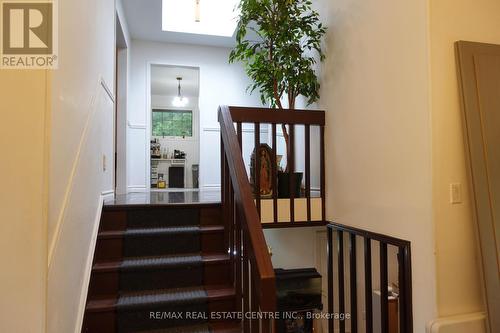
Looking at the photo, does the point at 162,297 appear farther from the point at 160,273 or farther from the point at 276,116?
the point at 276,116

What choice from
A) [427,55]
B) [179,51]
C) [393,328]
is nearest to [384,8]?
[427,55]

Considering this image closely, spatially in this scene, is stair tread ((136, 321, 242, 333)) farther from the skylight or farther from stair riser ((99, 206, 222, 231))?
the skylight

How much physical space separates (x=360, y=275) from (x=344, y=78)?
166 cm

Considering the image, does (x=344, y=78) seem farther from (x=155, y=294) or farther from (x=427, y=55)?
(x=155, y=294)

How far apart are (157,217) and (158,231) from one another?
0.20 metres

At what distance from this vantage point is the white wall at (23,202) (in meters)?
1.13

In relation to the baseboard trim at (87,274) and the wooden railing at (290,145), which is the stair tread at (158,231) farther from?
the wooden railing at (290,145)

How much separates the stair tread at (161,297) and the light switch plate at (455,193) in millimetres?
1433

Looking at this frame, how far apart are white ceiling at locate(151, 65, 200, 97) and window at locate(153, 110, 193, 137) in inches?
20.8

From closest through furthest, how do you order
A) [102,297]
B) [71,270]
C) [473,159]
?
[71,270] → [473,159] → [102,297]

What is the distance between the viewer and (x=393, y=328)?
8.23 feet

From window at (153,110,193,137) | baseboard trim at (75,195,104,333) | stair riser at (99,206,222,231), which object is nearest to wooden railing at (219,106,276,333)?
stair riser at (99,206,222,231)

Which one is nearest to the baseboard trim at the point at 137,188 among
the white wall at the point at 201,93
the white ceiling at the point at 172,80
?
the white wall at the point at 201,93

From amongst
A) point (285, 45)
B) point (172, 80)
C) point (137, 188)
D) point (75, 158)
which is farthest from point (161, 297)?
point (172, 80)
